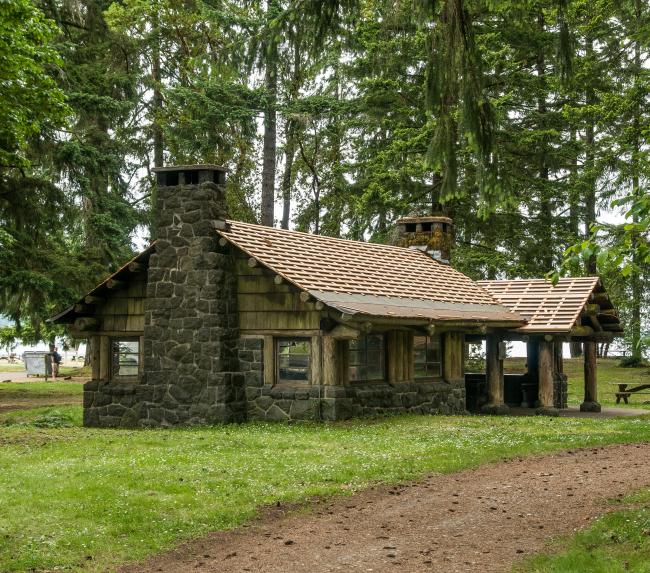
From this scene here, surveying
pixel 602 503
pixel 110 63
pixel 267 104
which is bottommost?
pixel 602 503

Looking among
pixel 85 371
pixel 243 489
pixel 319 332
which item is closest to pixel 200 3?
pixel 319 332

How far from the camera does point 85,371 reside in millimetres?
39719

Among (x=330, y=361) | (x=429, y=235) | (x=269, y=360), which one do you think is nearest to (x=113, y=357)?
(x=269, y=360)

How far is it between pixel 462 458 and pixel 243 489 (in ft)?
12.6

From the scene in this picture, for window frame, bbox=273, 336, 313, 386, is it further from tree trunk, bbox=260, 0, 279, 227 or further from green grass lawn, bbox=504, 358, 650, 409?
green grass lawn, bbox=504, 358, 650, 409

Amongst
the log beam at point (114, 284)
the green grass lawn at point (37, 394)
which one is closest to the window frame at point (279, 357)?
the log beam at point (114, 284)

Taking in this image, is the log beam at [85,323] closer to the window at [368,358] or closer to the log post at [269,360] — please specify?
the log post at [269,360]

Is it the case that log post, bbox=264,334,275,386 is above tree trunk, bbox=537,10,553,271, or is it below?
below

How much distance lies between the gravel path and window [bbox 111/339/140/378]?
33.9 ft

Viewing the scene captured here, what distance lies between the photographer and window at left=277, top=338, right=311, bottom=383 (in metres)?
18.5

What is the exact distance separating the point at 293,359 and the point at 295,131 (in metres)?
15.8

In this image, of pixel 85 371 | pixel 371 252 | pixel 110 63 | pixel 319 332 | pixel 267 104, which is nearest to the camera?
pixel 319 332

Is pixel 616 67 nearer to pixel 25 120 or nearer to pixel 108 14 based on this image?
pixel 108 14

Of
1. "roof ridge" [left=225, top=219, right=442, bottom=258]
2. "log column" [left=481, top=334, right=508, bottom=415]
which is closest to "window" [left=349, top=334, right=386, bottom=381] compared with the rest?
"roof ridge" [left=225, top=219, right=442, bottom=258]
